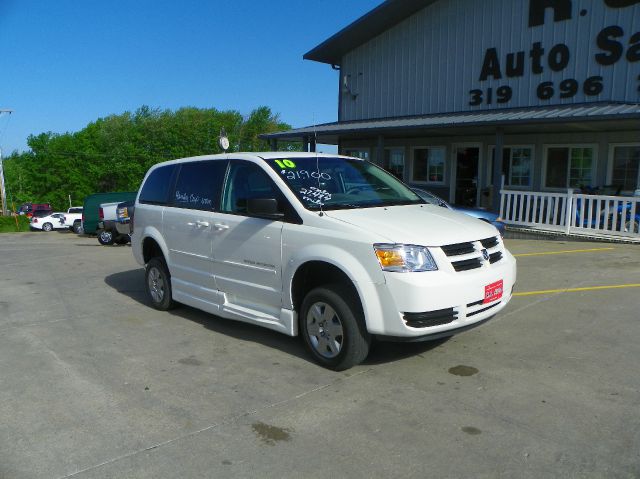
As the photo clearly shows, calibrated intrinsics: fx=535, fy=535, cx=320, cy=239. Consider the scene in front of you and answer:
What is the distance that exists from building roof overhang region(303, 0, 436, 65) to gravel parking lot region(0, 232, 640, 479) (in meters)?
13.6

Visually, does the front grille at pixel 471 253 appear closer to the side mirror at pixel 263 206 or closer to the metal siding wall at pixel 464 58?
the side mirror at pixel 263 206

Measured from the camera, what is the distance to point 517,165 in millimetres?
16328

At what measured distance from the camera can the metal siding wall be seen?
13852 millimetres

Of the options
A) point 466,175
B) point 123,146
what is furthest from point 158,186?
point 123,146

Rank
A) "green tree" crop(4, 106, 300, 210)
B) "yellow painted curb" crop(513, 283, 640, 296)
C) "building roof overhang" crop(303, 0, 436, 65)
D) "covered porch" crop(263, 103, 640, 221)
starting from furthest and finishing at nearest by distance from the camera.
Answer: "green tree" crop(4, 106, 300, 210) < "building roof overhang" crop(303, 0, 436, 65) < "covered porch" crop(263, 103, 640, 221) < "yellow painted curb" crop(513, 283, 640, 296)

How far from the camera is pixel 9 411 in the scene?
3844 mm

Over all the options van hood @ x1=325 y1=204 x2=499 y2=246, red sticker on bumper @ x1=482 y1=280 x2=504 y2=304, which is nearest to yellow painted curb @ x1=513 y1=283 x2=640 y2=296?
van hood @ x1=325 y1=204 x2=499 y2=246

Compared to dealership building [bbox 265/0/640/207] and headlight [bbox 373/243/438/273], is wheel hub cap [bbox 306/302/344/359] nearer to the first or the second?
headlight [bbox 373/243/438/273]

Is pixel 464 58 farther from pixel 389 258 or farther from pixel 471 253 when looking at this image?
pixel 389 258

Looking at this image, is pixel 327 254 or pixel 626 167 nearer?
pixel 327 254

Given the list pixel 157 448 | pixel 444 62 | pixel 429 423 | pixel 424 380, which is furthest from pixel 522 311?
pixel 444 62

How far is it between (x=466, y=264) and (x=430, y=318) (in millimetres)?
580

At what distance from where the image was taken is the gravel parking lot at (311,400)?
10.2ft

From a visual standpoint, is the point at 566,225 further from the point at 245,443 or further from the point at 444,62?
the point at 245,443
